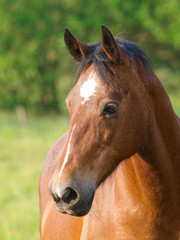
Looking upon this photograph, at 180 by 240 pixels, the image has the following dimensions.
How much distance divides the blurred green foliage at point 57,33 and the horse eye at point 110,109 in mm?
21156

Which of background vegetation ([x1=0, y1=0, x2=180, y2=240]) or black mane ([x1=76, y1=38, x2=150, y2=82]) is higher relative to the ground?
black mane ([x1=76, y1=38, x2=150, y2=82])

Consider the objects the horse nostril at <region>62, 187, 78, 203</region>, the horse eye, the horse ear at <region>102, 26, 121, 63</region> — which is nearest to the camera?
the horse nostril at <region>62, 187, 78, 203</region>

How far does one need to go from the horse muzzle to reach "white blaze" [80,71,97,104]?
487mm

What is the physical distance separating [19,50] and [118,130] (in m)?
23.7

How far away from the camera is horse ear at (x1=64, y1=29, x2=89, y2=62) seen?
8.33 feet

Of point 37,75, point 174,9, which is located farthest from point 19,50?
point 174,9

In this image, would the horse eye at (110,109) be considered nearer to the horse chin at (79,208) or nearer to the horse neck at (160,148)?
the horse neck at (160,148)

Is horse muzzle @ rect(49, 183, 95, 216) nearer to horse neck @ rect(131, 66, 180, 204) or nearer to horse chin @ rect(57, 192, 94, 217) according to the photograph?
horse chin @ rect(57, 192, 94, 217)

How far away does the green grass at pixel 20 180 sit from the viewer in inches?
230

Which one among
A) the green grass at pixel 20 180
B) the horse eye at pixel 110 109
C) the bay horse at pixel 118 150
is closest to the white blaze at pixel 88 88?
the bay horse at pixel 118 150

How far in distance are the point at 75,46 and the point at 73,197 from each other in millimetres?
992

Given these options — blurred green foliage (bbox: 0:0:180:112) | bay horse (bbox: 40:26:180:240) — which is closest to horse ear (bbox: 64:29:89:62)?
bay horse (bbox: 40:26:180:240)

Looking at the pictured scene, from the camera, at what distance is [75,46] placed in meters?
2.60

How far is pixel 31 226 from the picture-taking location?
5.89 meters
